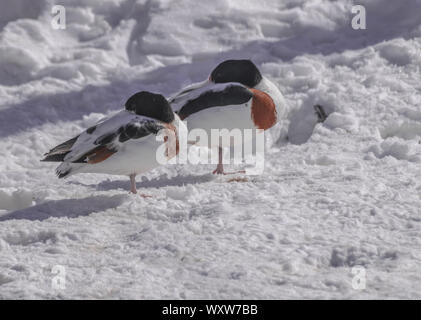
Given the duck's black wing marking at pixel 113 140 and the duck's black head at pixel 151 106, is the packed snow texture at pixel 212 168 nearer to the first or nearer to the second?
the duck's black wing marking at pixel 113 140

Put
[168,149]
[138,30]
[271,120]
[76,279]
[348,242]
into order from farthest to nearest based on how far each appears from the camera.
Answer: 1. [138,30]
2. [271,120]
3. [168,149]
4. [348,242]
5. [76,279]

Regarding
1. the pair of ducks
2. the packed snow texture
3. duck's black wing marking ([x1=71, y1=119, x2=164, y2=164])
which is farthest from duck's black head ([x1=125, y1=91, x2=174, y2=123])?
the packed snow texture

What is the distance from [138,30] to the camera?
752cm

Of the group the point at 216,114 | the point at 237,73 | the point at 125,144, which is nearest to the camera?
the point at 125,144

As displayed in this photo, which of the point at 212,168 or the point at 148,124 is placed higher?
the point at 148,124

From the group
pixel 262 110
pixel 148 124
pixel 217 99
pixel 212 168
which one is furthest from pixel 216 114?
pixel 148 124

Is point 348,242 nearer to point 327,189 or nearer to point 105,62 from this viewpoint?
point 327,189

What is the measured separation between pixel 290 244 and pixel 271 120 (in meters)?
1.73

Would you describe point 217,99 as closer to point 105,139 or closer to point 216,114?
point 216,114

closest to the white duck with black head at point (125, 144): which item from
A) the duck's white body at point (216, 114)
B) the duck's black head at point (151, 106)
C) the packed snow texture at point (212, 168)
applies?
the duck's black head at point (151, 106)

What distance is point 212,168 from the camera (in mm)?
5289

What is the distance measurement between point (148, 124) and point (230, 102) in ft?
2.76

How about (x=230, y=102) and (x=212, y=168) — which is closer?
(x=230, y=102)

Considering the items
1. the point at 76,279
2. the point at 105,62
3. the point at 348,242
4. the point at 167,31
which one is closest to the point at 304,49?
the point at 167,31
